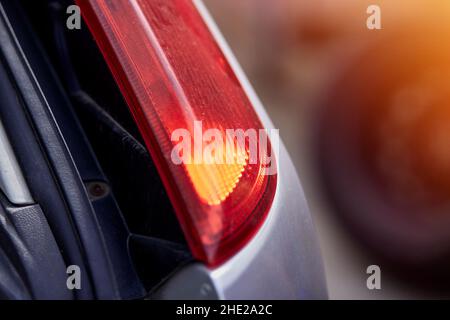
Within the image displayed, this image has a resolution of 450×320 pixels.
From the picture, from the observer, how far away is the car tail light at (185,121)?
97cm

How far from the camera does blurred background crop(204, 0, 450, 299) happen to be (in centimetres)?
247

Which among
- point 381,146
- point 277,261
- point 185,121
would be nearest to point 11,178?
point 185,121

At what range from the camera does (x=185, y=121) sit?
102 cm

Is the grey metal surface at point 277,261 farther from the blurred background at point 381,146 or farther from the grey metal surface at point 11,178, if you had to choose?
the blurred background at point 381,146

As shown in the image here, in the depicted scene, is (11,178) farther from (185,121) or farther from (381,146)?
(381,146)

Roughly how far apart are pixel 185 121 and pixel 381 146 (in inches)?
67.4

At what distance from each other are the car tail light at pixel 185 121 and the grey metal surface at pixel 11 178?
0.26 meters

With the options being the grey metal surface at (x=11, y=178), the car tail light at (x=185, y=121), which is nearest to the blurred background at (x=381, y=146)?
the car tail light at (x=185, y=121)

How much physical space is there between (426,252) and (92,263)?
185 cm

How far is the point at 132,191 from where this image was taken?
1108mm

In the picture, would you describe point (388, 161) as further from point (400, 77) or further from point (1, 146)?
point (1, 146)

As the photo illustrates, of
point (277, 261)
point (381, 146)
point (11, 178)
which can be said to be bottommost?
point (381, 146)

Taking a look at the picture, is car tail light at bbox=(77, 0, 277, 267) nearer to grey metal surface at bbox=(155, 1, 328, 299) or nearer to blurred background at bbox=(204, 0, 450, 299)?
grey metal surface at bbox=(155, 1, 328, 299)

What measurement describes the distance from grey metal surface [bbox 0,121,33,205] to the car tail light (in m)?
0.26
